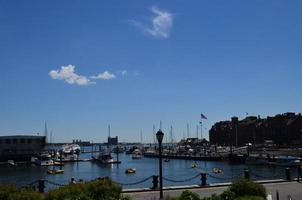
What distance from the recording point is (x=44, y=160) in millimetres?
156750

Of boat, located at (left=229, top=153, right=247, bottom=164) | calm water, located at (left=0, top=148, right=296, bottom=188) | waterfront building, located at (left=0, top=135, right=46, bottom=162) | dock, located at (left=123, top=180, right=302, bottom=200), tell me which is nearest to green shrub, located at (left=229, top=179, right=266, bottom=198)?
dock, located at (left=123, top=180, right=302, bottom=200)

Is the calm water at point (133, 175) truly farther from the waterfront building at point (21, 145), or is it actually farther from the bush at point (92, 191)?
the bush at point (92, 191)

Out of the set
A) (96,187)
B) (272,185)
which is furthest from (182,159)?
(96,187)

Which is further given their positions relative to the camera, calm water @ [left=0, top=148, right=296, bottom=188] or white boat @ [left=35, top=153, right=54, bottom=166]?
white boat @ [left=35, top=153, right=54, bottom=166]

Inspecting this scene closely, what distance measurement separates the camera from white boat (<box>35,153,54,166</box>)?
153 metres

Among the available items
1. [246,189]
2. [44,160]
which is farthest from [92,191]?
[44,160]

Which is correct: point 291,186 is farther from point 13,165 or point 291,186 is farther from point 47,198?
point 13,165

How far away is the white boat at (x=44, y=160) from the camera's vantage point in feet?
503

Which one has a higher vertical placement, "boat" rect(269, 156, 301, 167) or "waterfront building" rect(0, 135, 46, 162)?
"waterfront building" rect(0, 135, 46, 162)

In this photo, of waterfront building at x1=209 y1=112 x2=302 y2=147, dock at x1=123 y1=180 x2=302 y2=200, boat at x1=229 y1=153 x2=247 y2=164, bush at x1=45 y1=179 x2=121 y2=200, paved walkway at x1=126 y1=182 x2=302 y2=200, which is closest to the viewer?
bush at x1=45 y1=179 x2=121 y2=200

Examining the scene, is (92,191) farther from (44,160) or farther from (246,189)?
(44,160)

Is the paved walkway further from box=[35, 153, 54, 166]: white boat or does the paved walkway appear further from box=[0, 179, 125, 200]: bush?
box=[35, 153, 54, 166]: white boat

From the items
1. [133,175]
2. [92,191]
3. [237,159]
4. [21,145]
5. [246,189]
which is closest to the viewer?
[92,191]

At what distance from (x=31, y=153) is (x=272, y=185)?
140 meters
